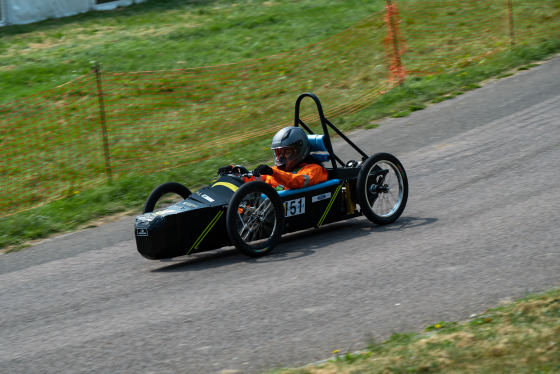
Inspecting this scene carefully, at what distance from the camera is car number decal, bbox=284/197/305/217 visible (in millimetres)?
7711

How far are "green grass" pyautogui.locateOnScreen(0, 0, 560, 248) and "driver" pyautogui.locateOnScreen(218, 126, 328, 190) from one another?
2.84 meters

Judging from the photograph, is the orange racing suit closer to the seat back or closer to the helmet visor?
the helmet visor

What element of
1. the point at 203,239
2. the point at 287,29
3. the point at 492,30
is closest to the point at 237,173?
the point at 203,239

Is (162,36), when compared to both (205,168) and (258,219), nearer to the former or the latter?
(205,168)

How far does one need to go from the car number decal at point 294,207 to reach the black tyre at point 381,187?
62 centimetres

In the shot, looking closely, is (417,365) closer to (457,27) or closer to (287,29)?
(457,27)

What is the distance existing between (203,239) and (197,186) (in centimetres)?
348

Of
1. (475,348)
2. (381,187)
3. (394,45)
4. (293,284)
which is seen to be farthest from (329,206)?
(394,45)

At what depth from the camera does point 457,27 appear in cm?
1748

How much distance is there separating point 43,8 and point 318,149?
56.9 ft

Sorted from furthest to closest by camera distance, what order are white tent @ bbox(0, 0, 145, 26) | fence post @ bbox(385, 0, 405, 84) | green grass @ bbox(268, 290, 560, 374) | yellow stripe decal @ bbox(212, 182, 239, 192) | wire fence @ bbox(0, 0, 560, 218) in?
white tent @ bbox(0, 0, 145, 26) < fence post @ bbox(385, 0, 405, 84) < wire fence @ bbox(0, 0, 560, 218) < yellow stripe decal @ bbox(212, 182, 239, 192) < green grass @ bbox(268, 290, 560, 374)

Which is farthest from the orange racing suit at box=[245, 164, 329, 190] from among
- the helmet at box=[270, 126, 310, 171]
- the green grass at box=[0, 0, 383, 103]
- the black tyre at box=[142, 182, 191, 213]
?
the green grass at box=[0, 0, 383, 103]

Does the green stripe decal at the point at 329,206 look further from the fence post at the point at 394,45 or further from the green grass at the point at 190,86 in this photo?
the fence post at the point at 394,45

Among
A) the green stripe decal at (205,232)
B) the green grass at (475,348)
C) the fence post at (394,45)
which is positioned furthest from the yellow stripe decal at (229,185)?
the fence post at (394,45)
